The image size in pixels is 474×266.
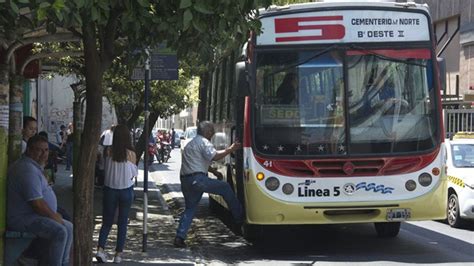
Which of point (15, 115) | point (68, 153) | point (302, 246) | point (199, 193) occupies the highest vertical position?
point (15, 115)

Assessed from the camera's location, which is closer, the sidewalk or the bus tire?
the sidewalk

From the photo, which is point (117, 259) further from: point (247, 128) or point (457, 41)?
point (457, 41)

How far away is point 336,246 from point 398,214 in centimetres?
155

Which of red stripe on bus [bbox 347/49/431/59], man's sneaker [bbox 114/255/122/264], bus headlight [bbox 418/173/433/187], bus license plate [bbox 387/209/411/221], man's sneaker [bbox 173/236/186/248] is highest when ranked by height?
red stripe on bus [bbox 347/49/431/59]

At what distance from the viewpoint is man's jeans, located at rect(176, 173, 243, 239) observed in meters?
9.76

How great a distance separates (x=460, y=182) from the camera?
12078 mm

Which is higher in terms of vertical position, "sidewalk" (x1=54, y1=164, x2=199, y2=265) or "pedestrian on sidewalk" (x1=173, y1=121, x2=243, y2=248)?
"pedestrian on sidewalk" (x1=173, y1=121, x2=243, y2=248)

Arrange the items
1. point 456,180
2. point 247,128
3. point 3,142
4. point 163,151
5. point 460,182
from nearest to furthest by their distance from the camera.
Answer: point 3,142
point 247,128
point 460,182
point 456,180
point 163,151

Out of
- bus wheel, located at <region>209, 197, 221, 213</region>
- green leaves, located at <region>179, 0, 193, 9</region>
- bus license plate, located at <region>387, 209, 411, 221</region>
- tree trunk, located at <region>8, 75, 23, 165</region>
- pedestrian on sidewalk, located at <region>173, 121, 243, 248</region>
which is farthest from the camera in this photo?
bus wheel, located at <region>209, 197, 221, 213</region>

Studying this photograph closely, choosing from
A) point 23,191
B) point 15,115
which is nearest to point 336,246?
point 15,115

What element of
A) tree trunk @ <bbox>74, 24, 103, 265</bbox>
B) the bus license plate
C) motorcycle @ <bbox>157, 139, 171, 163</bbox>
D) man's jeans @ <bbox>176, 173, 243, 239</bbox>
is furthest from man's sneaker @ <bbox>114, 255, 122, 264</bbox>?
motorcycle @ <bbox>157, 139, 171, 163</bbox>

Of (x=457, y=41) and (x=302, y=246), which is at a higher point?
(x=457, y=41)

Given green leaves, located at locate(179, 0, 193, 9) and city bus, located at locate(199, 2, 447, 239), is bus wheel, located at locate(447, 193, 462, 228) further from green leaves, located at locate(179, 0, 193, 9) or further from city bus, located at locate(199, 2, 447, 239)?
green leaves, located at locate(179, 0, 193, 9)

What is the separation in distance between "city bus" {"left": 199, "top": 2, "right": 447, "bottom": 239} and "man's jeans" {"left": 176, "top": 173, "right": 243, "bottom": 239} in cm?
63
